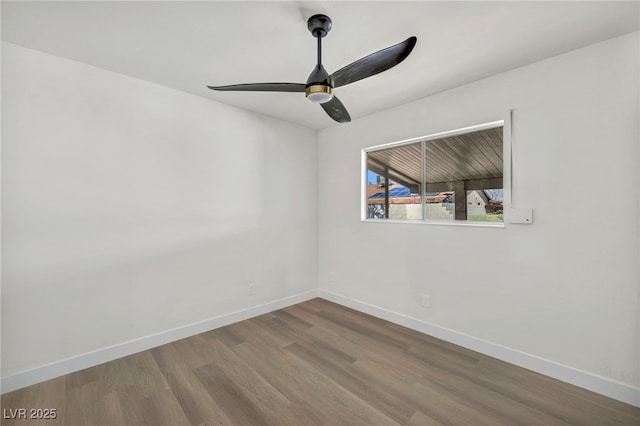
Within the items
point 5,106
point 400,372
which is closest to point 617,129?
point 400,372

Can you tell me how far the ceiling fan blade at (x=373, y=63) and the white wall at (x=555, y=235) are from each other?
1300 mm

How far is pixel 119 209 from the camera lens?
2371mm

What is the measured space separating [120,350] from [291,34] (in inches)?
112

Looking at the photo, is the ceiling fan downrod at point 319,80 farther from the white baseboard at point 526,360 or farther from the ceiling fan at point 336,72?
the white baseboard at point 526,360

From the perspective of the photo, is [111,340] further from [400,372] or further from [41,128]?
[400,372]

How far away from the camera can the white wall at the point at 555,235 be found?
1.84 m

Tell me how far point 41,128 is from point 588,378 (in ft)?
14.2

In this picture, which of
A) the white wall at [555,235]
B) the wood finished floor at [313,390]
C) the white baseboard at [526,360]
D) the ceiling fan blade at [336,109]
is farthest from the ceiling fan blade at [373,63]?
the white baseboard at [526,360]

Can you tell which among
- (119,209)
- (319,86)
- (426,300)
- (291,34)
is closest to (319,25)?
(291,34)

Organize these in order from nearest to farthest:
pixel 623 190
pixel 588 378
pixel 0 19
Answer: pixel 0 19
pixel 623 190
pixel 588 378

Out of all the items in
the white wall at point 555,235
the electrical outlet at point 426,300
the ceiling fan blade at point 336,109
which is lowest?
the electrical outlet at point 426,300

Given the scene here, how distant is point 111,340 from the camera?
233 cm

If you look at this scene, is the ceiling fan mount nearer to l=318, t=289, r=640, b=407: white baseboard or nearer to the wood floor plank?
→ the wood floor plank

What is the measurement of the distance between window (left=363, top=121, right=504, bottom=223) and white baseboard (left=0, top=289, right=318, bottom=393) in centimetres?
190
